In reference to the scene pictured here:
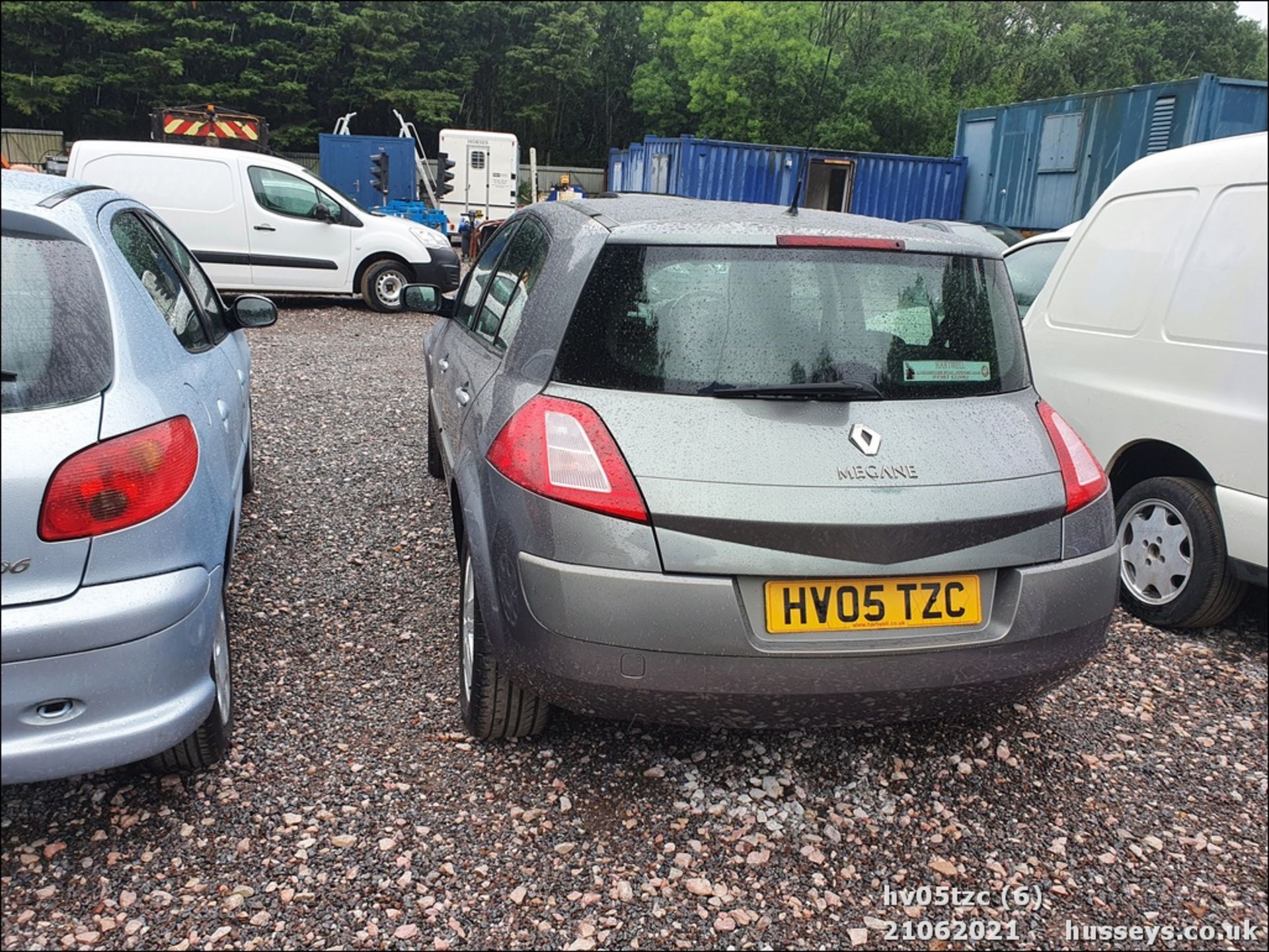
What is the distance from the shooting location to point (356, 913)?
2.06 meters

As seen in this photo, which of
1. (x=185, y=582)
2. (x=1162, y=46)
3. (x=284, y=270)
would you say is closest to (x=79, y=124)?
(x=284, y=270)

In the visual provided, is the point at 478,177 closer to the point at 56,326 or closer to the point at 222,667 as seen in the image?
the point at 222,667

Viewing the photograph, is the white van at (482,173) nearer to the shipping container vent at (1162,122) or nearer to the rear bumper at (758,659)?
the shipping container vent at (1162,122)

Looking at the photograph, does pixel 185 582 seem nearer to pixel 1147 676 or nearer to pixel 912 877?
pixel 912 877

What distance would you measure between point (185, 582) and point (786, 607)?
4.45 ft

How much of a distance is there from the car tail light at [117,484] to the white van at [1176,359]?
1.86m

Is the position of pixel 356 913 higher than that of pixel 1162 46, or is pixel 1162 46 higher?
pixel 1162 46

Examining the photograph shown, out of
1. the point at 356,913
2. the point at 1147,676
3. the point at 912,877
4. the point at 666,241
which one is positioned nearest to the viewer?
the point at 356,913

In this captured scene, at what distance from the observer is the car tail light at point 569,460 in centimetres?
214

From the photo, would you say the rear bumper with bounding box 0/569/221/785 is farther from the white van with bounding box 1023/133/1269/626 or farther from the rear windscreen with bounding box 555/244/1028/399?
the white van with bounding box 1023/133/1269/626

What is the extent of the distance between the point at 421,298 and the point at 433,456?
3.97 ft

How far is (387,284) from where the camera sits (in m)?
11.6

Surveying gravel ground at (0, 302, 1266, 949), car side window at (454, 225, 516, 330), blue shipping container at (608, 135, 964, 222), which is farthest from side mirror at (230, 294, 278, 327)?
blue shipping container at (608, 135, 964, 222)

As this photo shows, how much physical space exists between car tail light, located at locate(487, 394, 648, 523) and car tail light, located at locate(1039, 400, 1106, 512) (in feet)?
3.62
